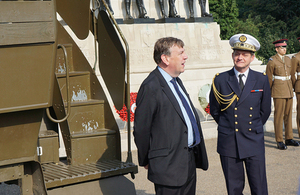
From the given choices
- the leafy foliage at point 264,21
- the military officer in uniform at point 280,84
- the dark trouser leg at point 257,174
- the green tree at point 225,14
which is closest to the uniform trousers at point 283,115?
the military officer in uniform at point 280,84

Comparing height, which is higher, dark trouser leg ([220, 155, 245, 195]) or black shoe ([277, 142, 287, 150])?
dark trouser leg ([220, 155, 245, 195])

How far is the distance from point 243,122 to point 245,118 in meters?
0.05

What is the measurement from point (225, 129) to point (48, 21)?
1.99 m

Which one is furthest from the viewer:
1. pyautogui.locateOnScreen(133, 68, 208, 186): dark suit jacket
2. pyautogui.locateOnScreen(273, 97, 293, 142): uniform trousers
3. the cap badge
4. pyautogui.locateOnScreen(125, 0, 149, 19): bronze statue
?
pyautogui.locateOnScreen(125, 0, 149, 19): bronze statue

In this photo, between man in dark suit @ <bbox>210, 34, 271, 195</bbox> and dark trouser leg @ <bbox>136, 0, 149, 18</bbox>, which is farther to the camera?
dark trouser leg @ <bbox>136, 0, 149, 18</bbox>

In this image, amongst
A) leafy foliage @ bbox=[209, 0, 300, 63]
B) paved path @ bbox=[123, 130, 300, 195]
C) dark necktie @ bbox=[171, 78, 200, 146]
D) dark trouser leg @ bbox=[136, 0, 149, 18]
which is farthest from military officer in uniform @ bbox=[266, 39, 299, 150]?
leafy foliage @ bbox=[209, 0, 300, 63]

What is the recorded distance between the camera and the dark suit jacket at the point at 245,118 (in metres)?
3.84

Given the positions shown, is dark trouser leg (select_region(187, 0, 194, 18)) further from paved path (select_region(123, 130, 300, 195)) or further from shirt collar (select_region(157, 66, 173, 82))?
shirt collar (select_region(157, 66, 173, 82))

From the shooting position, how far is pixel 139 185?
5.77 metres

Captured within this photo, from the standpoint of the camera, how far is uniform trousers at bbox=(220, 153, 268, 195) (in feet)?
12.5

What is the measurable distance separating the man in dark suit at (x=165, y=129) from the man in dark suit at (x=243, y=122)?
2.46 ft

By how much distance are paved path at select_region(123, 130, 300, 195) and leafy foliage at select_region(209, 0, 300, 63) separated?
64.5 ft

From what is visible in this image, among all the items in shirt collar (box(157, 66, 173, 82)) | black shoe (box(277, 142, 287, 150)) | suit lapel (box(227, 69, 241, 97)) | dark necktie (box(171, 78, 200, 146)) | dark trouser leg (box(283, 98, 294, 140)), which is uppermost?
shirt collar (box(157, 66, 173, 82))

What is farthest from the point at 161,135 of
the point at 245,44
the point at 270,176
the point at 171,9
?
the point at 171,9
